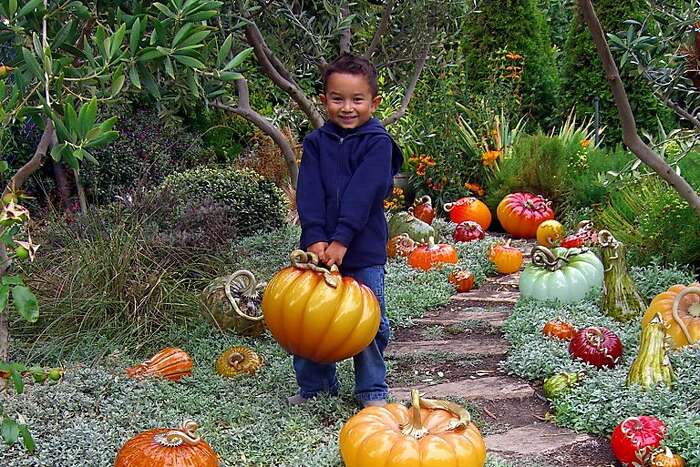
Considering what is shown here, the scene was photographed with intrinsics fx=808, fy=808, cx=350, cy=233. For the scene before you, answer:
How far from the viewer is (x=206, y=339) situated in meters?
4.34

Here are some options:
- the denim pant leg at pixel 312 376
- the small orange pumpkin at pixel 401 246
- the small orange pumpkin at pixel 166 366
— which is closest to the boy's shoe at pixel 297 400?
the denim pant leg at pixel 312 376

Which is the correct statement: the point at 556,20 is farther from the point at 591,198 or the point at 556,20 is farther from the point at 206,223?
the point at 206,223

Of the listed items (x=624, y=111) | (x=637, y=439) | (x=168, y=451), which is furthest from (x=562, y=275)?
(x=168, y=451)

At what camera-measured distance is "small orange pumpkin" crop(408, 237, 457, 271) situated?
605cm

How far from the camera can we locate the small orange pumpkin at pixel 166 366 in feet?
12.3

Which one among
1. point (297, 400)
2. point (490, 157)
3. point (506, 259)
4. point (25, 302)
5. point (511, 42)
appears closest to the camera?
point (25, 302)

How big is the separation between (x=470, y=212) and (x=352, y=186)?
4.66 meters

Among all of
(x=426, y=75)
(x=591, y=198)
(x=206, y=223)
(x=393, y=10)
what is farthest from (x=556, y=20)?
(x=206, y=223)

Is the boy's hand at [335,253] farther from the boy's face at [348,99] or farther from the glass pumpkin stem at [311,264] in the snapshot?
the boy's face at [348,99]

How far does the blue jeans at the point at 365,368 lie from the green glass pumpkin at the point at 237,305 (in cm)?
90

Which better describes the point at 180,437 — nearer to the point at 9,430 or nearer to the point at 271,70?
the point at 9,430

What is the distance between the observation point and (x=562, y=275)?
4840mm

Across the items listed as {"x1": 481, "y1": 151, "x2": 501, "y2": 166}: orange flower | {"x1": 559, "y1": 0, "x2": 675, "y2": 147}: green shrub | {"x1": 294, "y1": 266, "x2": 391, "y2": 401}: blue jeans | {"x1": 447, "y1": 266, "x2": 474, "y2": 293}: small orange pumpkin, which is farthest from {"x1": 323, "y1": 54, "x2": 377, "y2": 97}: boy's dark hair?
{"x1": 559, "y1": 0, "x2": 675, "y2": 147}: green shrub

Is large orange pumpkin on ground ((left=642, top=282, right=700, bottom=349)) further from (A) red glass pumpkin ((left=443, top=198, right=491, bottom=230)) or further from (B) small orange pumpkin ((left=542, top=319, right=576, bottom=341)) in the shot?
(A) red glass pumpkin ((left=443, top=198, right=491, bottom=230))
